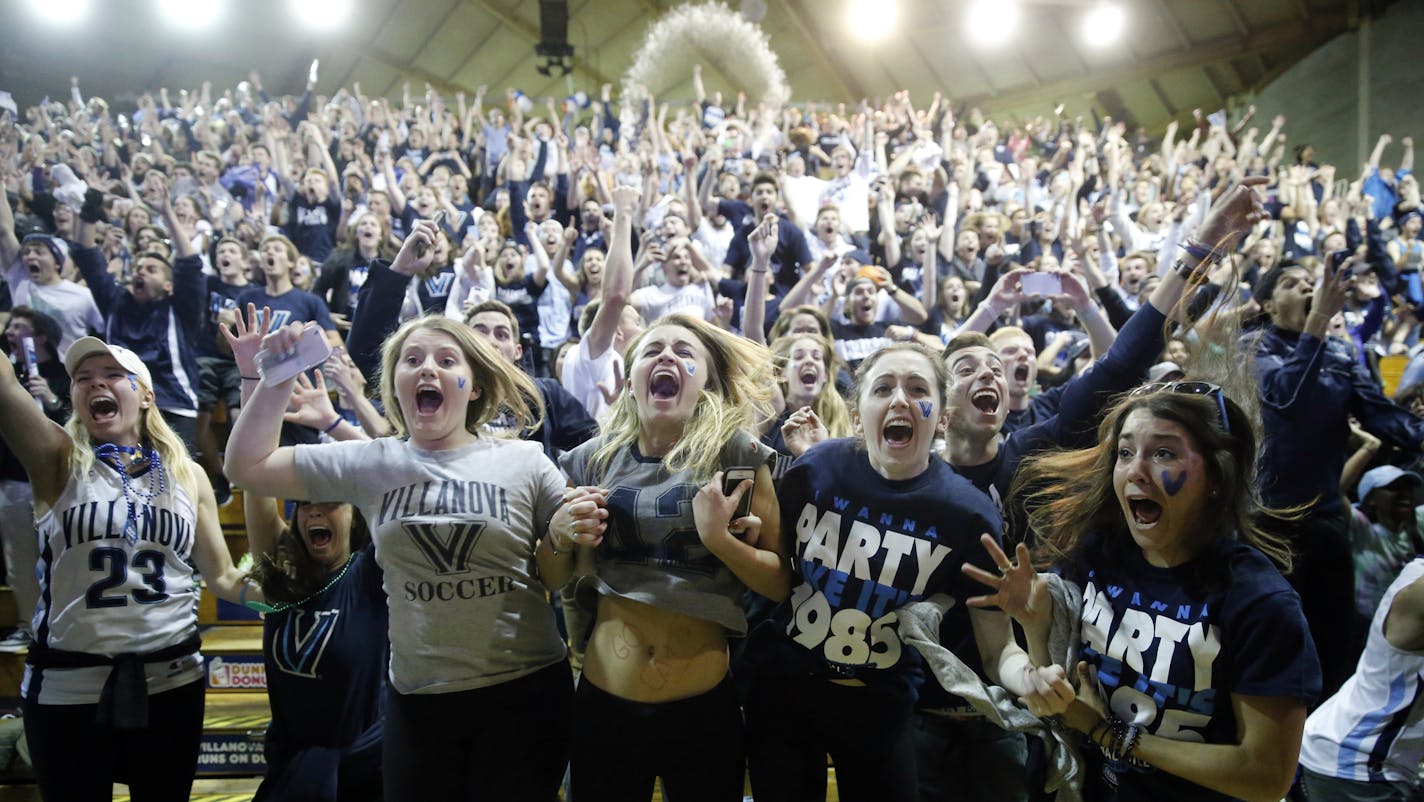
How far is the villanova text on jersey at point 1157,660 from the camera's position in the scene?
5.08ft

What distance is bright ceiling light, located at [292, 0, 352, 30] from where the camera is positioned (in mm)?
16156

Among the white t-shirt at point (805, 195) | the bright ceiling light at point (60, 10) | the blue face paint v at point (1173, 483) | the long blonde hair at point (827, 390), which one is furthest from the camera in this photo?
the bright ceiling light at point (60, 10)

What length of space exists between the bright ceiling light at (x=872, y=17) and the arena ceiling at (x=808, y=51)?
0.75 feet

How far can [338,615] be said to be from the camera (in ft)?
7.99

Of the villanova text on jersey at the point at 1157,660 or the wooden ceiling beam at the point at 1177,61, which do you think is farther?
the wooden ceiling beam at the point at 1177,61

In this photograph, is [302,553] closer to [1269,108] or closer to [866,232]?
[866,232]

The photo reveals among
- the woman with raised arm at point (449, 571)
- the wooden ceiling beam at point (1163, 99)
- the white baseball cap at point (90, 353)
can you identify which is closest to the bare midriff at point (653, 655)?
the woman with raised arm at point (449, 571)

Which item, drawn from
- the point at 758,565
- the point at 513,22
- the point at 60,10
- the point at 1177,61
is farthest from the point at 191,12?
the point at 1177,61

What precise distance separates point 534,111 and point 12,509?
53.1 ft

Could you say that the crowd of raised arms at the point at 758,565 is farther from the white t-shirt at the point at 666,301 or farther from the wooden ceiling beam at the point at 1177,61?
the wooden ceiling beam at the point at 1177,61

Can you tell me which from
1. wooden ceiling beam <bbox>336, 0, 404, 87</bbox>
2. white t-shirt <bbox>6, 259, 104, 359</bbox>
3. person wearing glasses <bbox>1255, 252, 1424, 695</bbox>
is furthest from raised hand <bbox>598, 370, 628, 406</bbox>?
wooden ceiling beam <bbox>336, 0, 404, 87</bbox>

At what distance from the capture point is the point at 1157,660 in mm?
1588

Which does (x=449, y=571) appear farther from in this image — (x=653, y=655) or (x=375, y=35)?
(x=375, y=35)

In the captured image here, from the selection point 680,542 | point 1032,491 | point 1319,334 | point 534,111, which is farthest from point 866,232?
point 534,111
